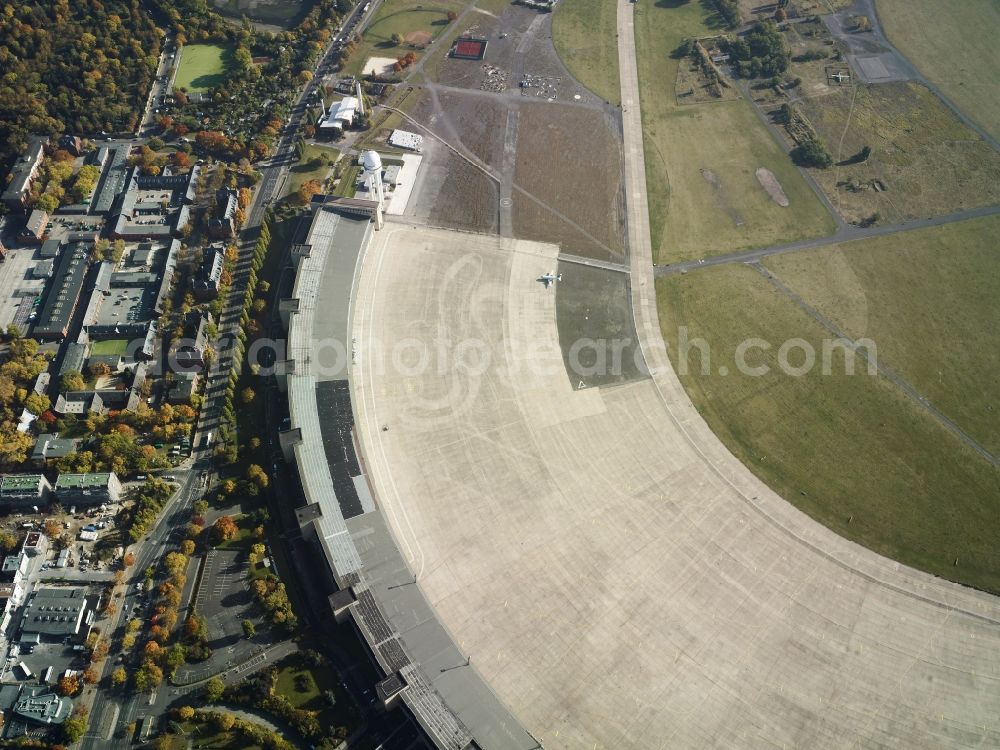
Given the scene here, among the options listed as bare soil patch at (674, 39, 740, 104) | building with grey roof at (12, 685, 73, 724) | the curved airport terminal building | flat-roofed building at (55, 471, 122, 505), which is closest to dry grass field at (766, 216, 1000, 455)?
the curved airport terminal building

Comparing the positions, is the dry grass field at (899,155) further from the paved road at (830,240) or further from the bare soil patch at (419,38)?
the bare soil patch at (419,38)

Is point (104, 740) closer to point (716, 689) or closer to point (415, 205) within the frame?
point (716, 689)

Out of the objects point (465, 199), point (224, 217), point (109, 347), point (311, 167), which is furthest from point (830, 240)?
point (109, 347)

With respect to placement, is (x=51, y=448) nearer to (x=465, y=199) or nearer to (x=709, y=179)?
(x=465, y=199)

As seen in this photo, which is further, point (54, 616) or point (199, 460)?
point (199, 460)

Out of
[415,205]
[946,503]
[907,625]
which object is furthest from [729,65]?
[907,625]

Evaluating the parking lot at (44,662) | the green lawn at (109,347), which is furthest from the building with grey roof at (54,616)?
the green lawn at (109,347)

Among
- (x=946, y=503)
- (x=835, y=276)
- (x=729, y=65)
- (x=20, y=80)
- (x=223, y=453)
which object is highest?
(x=729, y=65)
